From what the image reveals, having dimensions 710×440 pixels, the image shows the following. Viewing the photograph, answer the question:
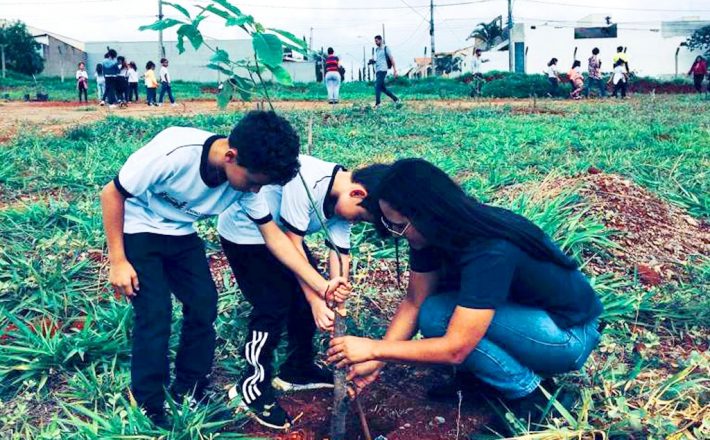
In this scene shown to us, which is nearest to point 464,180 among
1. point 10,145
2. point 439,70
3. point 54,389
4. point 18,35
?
point 54,389

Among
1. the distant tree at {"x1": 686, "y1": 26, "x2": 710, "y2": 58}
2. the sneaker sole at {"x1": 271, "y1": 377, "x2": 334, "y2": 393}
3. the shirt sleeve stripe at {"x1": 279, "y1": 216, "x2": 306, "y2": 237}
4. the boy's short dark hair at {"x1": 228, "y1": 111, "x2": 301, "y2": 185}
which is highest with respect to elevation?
the distant tree at {"x1": 686, "y1": 26, "x2": 710, "y2": 58}

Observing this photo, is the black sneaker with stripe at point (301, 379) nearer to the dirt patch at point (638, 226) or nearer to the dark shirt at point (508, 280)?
the dark shirt at point (508, 280)

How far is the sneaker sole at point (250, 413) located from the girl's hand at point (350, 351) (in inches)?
20.9

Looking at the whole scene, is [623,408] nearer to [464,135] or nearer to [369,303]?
[369,303]

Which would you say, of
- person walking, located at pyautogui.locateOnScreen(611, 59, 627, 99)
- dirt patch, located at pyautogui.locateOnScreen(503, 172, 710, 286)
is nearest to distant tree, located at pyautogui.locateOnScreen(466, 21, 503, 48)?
person walking, located at pyautogui.locateOnScreen(611, 59, 627, 99)

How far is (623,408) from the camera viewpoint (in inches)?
80.4

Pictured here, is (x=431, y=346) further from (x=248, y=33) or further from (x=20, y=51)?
(x=20, y=51)

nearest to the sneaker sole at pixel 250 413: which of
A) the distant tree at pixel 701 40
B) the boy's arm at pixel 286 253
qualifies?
the boy's arm at pixel 286 253

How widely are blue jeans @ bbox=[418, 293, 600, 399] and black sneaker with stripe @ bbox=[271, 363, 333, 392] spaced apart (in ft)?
2.00

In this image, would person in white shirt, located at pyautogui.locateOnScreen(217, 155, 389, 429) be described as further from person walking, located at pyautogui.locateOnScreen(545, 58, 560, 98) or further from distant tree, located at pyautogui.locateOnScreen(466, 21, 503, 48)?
distant tree, located at pyautogui.locateOnScreen(466, 21, 503, 48)

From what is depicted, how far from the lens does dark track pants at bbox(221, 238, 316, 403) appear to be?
7.84ft

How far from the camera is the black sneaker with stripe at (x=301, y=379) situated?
104 inches

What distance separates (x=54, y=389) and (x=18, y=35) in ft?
137

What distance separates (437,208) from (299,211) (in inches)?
24.7
